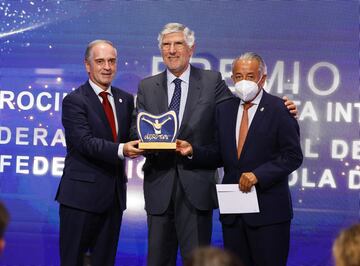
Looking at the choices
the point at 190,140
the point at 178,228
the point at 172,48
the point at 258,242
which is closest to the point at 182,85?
the point at 172,48

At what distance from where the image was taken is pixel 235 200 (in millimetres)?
4012

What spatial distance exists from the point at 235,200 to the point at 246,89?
1.96 feet

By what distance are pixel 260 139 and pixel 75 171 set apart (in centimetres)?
108

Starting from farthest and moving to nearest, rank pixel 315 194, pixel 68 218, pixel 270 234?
pixel 315 194 < pixel 68 218 < pixel 270 234

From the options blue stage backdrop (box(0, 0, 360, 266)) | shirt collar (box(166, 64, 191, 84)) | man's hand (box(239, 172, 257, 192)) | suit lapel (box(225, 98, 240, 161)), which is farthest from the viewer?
blue stage backdrop (box(0, 0, 360, 266))

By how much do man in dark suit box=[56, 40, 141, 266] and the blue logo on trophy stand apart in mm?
233

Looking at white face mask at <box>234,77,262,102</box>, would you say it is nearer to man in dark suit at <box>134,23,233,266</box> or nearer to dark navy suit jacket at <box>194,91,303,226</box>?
dark navy suit jacket at <box>194,91,303,226</box>

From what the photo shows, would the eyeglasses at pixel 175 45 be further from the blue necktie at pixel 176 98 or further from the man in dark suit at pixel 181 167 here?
the blue necktie at pixel 176 98

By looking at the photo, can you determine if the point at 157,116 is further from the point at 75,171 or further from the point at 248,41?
the point at 248,41

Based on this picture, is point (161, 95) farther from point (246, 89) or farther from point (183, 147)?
point (246, 89)

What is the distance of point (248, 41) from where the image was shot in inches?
216

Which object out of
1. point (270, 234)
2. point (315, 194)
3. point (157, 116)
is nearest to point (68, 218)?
point (157, 116)

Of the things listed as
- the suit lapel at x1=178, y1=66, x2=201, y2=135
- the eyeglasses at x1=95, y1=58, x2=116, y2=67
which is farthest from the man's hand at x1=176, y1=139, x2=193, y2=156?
the eyeglasses at x1=95, y1=58, x2=116, y2=67

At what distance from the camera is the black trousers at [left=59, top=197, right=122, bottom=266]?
167 inches
